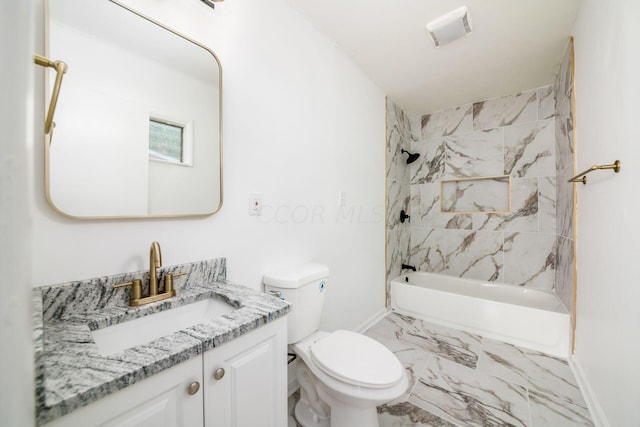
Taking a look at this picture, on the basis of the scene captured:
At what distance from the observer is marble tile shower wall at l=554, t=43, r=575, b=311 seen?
73.3 inches

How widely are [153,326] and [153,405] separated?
0.35m

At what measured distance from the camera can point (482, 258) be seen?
2826 millimetres

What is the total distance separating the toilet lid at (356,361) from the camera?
1.04 m

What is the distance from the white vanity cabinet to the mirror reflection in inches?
23.3

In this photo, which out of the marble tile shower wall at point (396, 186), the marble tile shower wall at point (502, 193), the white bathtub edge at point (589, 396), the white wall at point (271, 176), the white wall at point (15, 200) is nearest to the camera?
the white wall at point (15, 200)

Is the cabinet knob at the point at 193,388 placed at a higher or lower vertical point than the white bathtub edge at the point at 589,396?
higher

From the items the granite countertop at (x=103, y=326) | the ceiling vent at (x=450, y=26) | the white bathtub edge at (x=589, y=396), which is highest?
the ceiling vent at (x=450, y=26)

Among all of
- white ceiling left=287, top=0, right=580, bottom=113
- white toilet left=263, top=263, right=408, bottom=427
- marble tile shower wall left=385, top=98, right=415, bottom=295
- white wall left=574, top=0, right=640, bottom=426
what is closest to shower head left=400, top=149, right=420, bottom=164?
marble tile shower wall left=385, top=98, right=415, bottom=295

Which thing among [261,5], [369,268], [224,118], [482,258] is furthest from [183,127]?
[482,258]

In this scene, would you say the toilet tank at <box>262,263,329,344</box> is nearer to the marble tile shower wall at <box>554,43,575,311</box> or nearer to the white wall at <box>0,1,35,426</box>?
the white wall at <box>0,1,35,426</box>

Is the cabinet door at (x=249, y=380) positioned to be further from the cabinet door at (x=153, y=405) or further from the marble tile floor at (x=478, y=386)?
the marble tile floor at (x=478, y=386)

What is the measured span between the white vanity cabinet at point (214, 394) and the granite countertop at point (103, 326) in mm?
32

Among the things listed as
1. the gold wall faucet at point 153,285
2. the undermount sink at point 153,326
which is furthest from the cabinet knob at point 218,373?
the gold wall faucet at point 153,285

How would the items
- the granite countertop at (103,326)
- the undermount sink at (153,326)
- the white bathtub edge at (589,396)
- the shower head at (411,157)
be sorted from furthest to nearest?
the shower head at (411,157) < the white bathtub edge at (589,396) < the undermount sink at (153,326) < the granite countertop at (103,326)
